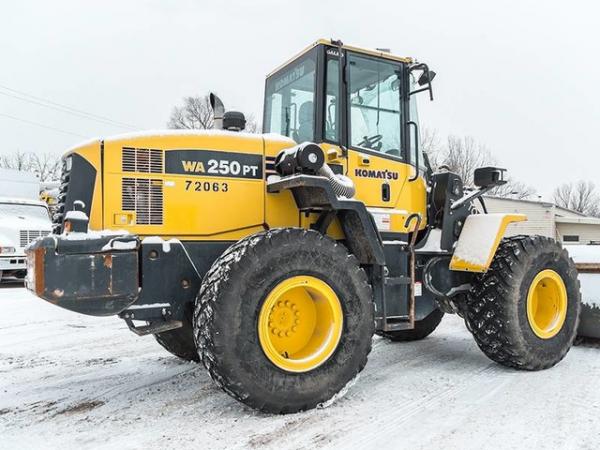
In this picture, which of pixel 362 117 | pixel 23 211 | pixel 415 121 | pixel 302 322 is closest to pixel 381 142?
pixel 362 117

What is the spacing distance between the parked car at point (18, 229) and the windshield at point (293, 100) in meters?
9.52

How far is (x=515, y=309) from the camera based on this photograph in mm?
5074

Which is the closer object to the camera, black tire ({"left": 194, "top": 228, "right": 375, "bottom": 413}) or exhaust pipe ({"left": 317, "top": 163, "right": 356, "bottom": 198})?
black tire ({"left": 194, "top": 228, "right": 375, "bottom": 413})

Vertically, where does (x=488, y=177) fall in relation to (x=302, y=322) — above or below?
above

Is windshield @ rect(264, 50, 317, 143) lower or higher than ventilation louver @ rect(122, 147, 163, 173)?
higher

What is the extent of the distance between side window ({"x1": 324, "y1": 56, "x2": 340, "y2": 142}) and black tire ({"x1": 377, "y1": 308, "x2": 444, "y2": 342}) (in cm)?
284

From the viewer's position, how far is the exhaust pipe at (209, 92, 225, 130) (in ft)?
16.9

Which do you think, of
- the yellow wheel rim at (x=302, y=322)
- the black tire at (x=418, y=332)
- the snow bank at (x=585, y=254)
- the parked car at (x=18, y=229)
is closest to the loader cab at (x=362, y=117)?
the yellow wheel rim at (x=302, y=322)

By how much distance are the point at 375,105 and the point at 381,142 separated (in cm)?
34

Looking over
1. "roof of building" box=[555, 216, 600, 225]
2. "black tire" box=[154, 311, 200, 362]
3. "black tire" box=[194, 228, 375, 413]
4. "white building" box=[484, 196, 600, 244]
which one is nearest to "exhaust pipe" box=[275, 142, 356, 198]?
"black tire" box=[194, 228, 375, 413]

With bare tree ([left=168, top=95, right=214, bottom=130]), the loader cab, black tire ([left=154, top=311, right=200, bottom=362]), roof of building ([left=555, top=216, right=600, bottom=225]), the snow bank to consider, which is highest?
bare tree ([left=168, top=95, right=214, bottom=130])

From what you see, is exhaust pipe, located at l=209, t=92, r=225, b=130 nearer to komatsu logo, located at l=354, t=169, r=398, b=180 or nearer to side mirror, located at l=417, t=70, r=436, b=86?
komatsu logo, located at l=354, t=169, r=398, b=180

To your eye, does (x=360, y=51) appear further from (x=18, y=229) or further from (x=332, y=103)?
(x=18, y=229)

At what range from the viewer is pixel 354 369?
4148mm
